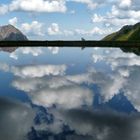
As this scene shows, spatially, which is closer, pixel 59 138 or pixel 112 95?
pixel 59 138

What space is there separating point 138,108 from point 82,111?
241 inches

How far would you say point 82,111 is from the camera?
40.2m

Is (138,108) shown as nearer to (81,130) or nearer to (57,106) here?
(57,106)

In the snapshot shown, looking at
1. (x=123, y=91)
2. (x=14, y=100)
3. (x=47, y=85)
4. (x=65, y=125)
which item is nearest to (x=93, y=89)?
(x=123, y=91)

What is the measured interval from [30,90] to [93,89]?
27.2 feet

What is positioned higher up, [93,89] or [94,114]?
[94,114]

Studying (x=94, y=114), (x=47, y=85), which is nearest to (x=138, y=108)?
(x=94, y=114)

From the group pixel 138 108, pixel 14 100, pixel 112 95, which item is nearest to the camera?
pixel 138 108

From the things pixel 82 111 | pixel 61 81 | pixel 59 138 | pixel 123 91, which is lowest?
pixel 61 81

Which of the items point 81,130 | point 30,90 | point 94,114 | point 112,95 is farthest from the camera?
point 30,90

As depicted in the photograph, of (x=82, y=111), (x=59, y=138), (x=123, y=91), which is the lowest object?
(x=123, y=91)

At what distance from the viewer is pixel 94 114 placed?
38875 millimetres

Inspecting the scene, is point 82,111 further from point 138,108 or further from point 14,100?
point 14,100

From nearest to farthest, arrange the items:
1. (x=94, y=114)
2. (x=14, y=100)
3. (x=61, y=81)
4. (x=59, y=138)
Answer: (x=59, y=138) < (x=94, y=114) < (x=14, y=100) < (x=61, y=81)
